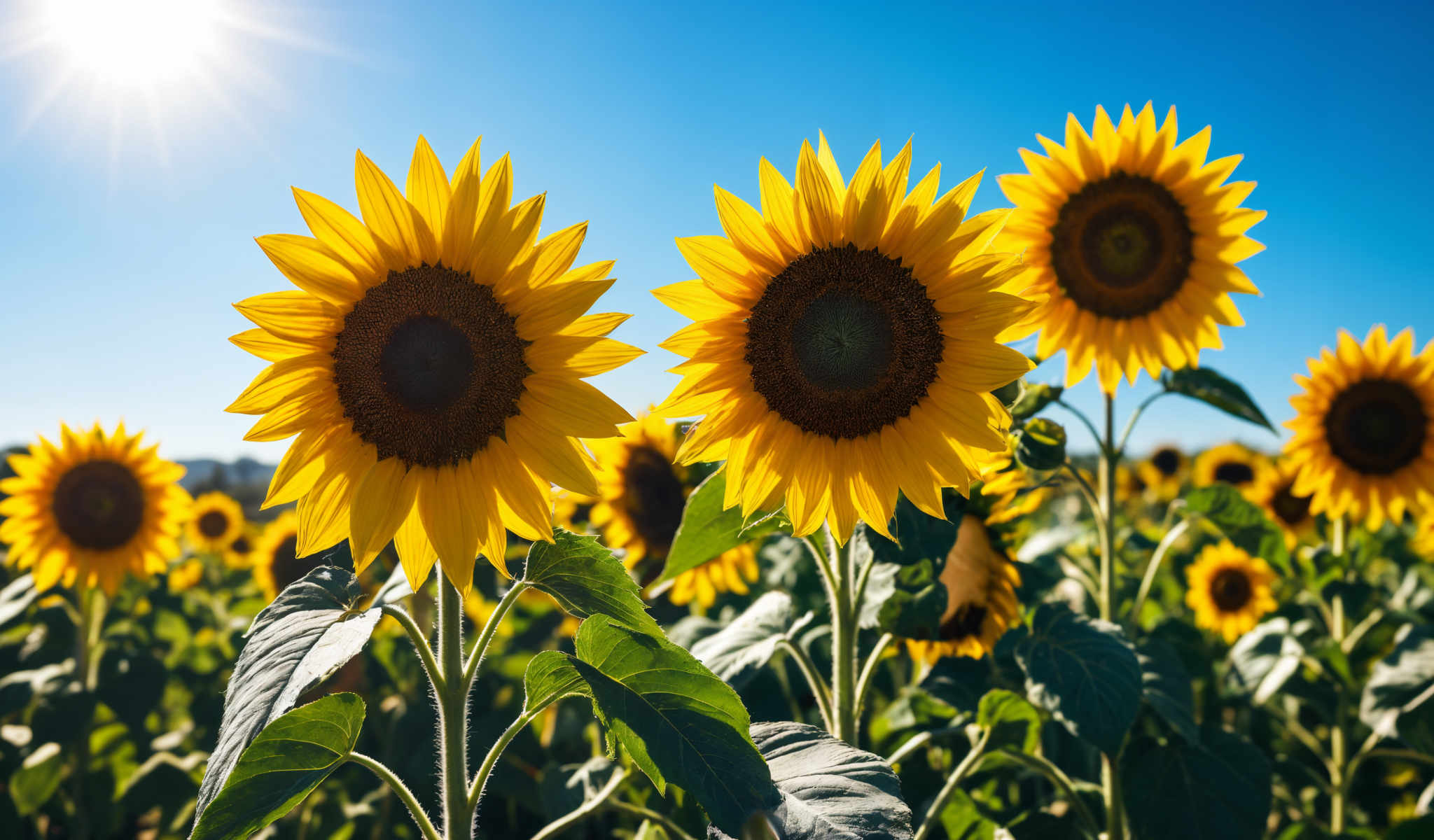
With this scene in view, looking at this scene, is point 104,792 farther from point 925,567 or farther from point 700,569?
point 925,567

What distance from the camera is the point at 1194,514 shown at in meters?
3.76

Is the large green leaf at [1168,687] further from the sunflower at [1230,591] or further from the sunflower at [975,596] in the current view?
the sunflower at [1230,591]

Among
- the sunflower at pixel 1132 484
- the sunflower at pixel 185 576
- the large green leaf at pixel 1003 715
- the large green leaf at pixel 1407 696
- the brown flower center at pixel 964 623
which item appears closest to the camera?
the large green leaf at pixel 1003 715

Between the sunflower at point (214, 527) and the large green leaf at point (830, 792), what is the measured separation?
10272 mm

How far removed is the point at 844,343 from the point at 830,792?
40.7 inches

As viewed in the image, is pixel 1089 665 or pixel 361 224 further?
pixel 1089 665

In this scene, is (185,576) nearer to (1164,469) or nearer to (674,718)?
(674,718)

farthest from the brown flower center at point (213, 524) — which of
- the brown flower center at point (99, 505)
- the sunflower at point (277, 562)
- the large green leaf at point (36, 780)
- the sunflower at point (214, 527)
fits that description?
the large green leaf at point (36, 780)

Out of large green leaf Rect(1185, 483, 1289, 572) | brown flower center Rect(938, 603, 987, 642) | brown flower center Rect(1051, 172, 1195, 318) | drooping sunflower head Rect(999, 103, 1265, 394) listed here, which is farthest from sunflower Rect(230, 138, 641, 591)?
large green leaf Rect(1185, 483, 1289, 572)

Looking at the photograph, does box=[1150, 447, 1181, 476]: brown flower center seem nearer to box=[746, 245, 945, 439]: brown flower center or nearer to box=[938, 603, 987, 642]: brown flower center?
box=[938, 603, 987, 642]: brown flower center

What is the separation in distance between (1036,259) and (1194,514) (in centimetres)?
140

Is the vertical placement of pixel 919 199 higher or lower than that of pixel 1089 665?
higher

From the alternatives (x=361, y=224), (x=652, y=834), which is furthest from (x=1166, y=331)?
(x=361, y=224)

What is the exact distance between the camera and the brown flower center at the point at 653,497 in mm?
4562
